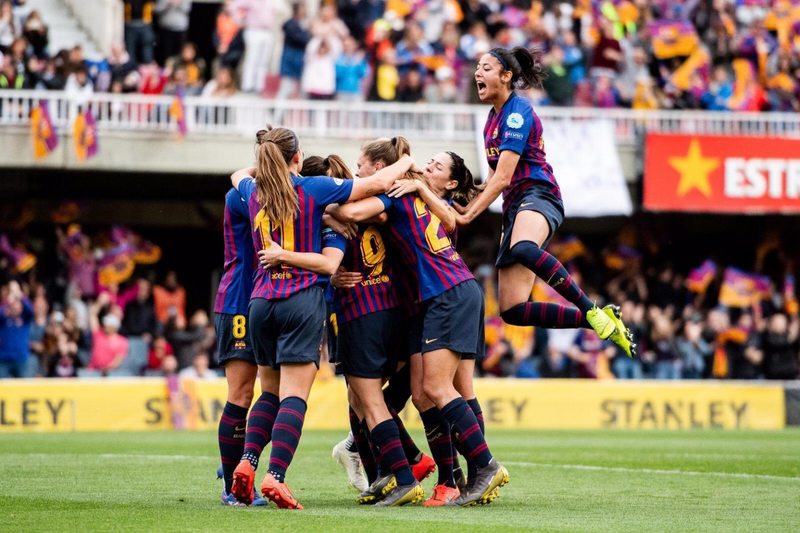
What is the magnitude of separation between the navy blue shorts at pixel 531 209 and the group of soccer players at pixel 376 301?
20 millimetres

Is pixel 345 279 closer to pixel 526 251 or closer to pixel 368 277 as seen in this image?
pixel 368 277

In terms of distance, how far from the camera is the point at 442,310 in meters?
8.31

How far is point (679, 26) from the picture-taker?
24.0 metres

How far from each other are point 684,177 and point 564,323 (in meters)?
13.5

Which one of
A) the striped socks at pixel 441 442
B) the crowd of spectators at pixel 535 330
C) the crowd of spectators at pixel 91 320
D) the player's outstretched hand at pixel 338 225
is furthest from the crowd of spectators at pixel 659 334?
the player's outstretched hand at pixel 338 225

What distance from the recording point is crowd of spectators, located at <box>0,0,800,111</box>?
21.4m

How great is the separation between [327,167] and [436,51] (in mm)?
14355

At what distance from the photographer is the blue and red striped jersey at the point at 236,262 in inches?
335

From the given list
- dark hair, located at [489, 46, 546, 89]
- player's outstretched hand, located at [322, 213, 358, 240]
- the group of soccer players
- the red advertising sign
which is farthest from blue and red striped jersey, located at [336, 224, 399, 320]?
the red advertising sign

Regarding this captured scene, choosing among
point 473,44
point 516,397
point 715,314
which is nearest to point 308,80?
point 473,44

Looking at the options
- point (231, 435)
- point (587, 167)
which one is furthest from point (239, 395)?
point (587, 167)

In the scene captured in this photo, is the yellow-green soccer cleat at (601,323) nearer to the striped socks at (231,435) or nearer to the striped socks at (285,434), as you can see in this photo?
the striped socks at (285,434)

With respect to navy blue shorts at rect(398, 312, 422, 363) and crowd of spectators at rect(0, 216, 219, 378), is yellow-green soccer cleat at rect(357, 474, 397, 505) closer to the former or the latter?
navy blue shorts at rect(398, 312, 422, 363)

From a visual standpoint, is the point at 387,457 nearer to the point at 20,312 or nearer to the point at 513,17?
the point at 20,312
